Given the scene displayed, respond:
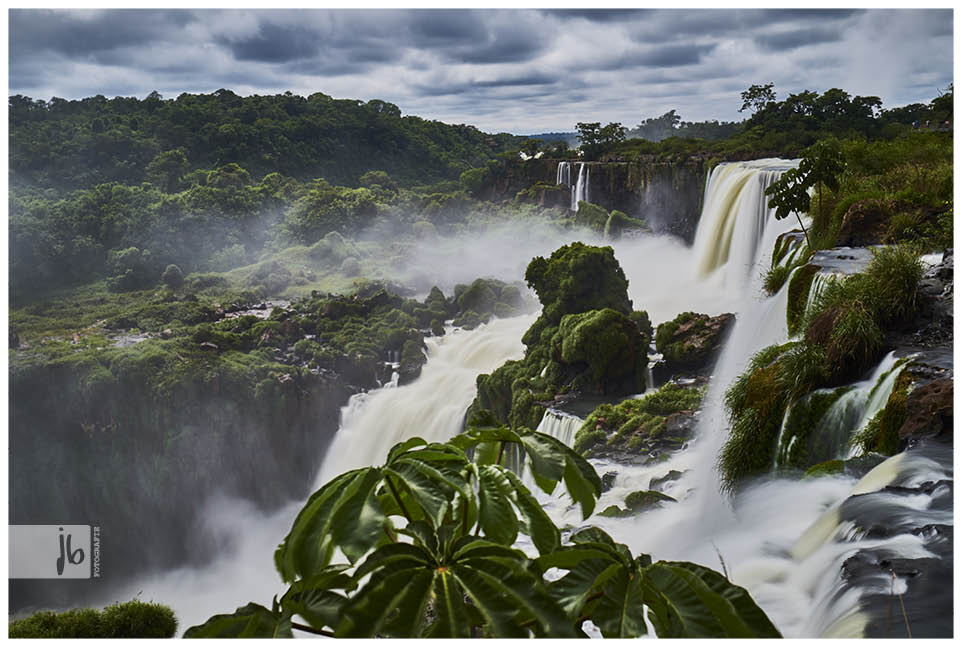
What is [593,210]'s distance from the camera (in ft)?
24.1

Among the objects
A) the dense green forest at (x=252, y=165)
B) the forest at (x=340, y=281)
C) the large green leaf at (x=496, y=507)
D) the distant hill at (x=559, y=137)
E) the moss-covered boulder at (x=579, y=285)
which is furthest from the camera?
the distant hill at (x=559, y=137)

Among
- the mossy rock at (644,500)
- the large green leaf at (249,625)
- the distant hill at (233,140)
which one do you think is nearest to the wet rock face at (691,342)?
the mossy rock at (644,500)

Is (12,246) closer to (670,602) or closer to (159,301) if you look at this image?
(159,301)

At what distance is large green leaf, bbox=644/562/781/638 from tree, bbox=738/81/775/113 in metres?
5.45

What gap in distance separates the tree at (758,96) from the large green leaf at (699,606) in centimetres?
545

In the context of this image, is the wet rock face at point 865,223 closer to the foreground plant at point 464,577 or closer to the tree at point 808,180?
the tree at point 808,180

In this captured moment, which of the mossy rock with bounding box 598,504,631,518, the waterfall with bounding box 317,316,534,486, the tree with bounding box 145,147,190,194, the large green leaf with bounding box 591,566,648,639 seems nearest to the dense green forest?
the tree with bounding box 145,147,190,194

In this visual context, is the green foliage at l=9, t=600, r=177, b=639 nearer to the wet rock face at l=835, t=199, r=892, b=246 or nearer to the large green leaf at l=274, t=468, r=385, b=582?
the large green leaf at l=274, t=468, r=385, b=582

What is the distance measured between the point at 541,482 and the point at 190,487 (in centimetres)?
628

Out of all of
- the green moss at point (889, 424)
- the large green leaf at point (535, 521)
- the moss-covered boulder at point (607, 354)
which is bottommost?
the moss-covered boulder at point (607, 354)

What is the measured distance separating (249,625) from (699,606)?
0.65m

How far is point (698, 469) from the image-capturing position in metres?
4.82

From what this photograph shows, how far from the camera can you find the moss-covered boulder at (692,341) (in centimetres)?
583

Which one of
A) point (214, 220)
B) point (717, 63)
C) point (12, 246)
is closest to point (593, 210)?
point (717, 63)
